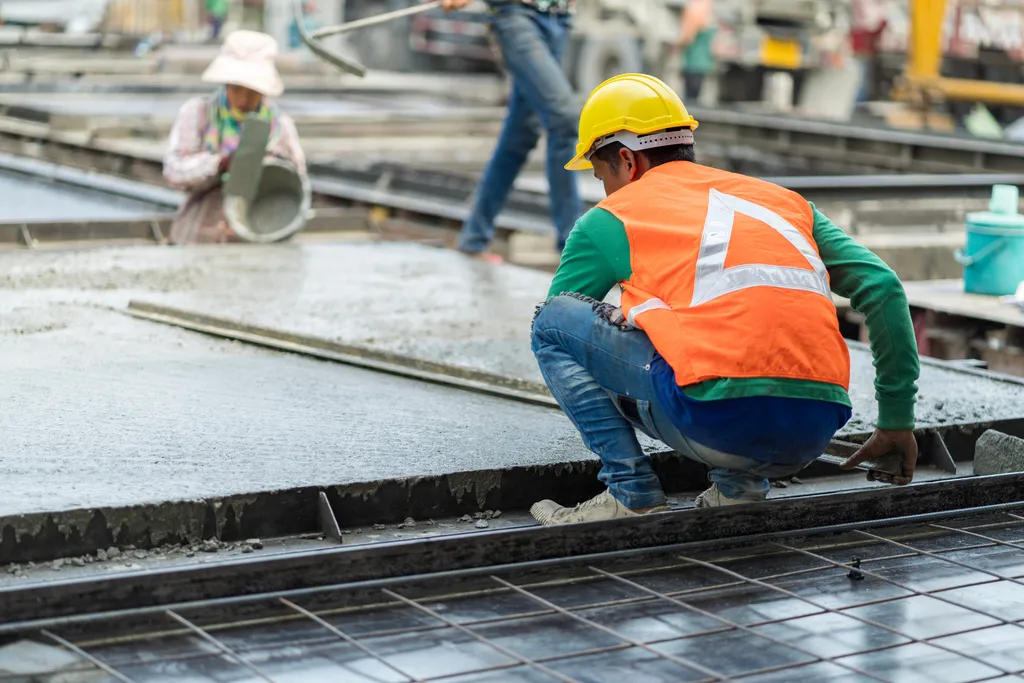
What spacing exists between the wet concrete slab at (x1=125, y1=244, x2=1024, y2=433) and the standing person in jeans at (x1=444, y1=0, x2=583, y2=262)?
38 centimetres

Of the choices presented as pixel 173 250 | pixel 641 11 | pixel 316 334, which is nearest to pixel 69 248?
pixel 173 250

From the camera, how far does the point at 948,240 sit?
27.5ft

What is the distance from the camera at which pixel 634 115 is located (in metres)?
3.63

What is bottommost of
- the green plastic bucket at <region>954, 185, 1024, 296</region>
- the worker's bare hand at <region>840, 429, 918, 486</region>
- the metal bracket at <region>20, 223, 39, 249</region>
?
the worker's bare hand at <region>840, 429, 918, 486</region>

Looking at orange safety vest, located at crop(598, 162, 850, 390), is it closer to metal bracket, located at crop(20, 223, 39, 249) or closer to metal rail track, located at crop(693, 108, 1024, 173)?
metal bracket, located at crop(20, 223, 39, 249)

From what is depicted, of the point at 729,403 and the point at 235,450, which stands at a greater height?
the point at 729,403

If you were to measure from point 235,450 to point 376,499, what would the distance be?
0.46 meters

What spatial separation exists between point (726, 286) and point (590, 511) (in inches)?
28.7

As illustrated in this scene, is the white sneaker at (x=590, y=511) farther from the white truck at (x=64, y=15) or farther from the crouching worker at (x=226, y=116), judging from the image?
the white truck at (x=64, y=15)

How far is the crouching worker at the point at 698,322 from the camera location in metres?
3.37

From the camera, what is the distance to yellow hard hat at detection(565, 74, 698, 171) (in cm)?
363

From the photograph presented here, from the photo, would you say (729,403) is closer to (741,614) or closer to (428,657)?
(741,614)

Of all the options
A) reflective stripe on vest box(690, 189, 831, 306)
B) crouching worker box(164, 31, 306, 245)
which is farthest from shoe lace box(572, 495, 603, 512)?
crouching worker box(164, 31, 306, 245)

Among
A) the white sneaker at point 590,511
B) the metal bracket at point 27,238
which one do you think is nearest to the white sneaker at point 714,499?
the white sneaker at point 590,511
